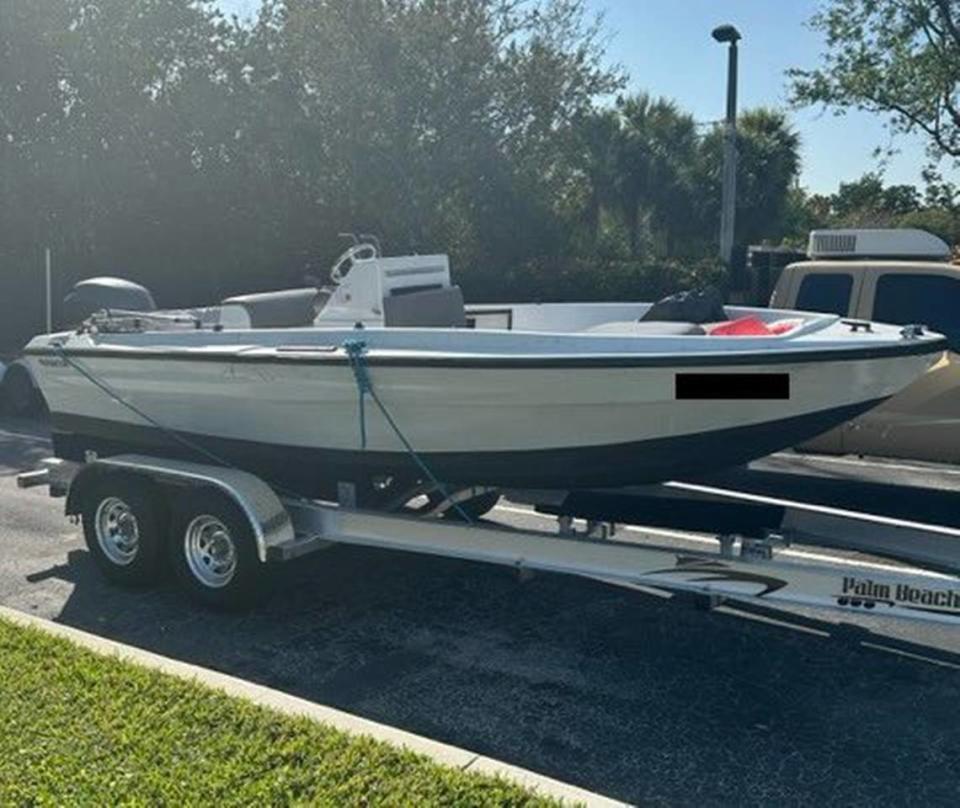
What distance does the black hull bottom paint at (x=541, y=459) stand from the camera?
4.88m

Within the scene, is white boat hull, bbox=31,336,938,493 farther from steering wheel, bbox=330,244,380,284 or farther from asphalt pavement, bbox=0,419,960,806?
steering wheel, bbox=330,244,380,284

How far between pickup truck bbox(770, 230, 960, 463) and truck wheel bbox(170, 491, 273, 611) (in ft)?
12.8

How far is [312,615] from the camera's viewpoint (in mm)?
5812

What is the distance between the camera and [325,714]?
423cm

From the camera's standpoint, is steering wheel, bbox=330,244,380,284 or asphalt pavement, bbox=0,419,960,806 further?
steering wheel, bbox=330,244,380,284

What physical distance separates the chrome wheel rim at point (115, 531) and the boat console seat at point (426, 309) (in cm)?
188

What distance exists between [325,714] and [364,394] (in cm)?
166

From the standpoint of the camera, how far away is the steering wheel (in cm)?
695

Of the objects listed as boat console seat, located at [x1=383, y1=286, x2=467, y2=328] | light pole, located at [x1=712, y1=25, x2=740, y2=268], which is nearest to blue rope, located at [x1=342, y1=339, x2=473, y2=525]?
boat console seat, located at [x1=383, y1=286, x2=467, y2=328]

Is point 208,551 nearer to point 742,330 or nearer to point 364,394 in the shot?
point 364,394

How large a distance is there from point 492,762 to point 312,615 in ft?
7.14

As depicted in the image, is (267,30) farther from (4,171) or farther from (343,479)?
(343,479)

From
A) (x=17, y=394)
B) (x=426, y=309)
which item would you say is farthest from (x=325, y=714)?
(x=17, y=394)

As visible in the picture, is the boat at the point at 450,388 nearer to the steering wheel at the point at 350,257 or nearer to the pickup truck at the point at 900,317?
the steering wheel at the point at 350,257
